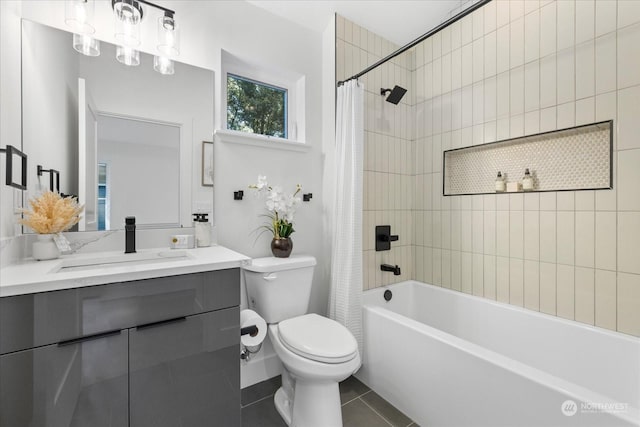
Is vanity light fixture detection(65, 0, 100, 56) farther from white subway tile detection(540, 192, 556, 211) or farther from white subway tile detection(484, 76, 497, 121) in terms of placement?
A: white subway tile detection(540, 192, 556, 211)

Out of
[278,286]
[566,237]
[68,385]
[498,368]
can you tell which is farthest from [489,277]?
[68,385]

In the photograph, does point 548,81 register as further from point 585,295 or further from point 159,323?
point 159,323

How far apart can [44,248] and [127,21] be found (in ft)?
3.75

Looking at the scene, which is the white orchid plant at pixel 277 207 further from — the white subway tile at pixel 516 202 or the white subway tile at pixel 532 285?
the white subway tile at pixel 532 285

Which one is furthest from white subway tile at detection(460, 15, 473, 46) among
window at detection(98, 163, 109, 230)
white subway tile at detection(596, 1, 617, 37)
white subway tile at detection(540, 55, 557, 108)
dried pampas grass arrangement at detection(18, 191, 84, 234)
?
dried pampas grass arrangement at detection(18, 191, 84, 234)

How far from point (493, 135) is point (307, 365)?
186 cm

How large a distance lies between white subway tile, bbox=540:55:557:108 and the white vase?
263cm

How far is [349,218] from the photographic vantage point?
6.00 ft

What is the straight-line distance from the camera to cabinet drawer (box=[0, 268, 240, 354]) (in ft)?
2.80

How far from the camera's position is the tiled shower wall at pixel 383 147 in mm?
2121

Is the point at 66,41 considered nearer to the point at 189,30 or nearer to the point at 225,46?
the point at 189,30

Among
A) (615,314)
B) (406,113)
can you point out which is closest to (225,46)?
(406,113)

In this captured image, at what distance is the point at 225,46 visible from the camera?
1.73m

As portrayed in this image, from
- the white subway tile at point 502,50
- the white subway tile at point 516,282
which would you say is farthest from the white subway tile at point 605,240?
the white subway tile at point 502,50
